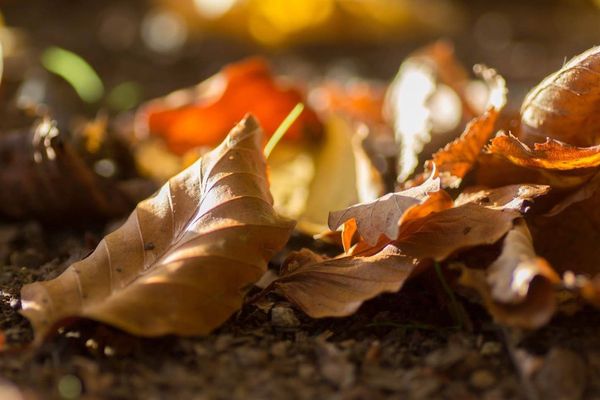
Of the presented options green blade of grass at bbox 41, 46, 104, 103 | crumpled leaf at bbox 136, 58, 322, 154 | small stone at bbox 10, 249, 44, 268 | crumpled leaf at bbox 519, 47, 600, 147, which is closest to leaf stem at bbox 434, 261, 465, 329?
crumpled leaf at bbox 519, 47, 600, 147

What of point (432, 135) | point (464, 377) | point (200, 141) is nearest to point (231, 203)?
point (464, 377)

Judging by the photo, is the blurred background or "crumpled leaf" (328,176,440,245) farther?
the blurred background

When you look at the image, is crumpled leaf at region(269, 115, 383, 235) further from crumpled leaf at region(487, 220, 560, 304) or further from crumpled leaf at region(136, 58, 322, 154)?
crumpled leaf at region(487, 220, 560, 304)

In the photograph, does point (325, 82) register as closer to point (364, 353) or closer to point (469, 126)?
point (469, 126)

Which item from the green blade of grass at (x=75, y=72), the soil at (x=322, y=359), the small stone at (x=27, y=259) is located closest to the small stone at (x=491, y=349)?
the soil at (x=322, y=359)

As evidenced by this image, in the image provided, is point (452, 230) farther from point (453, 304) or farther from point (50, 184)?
point (50, 184)

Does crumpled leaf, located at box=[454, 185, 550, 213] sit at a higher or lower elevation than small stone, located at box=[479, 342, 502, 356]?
higher

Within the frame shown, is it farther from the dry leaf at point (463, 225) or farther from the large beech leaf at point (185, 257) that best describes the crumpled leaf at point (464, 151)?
the large beech leaf at point (185, 257)
